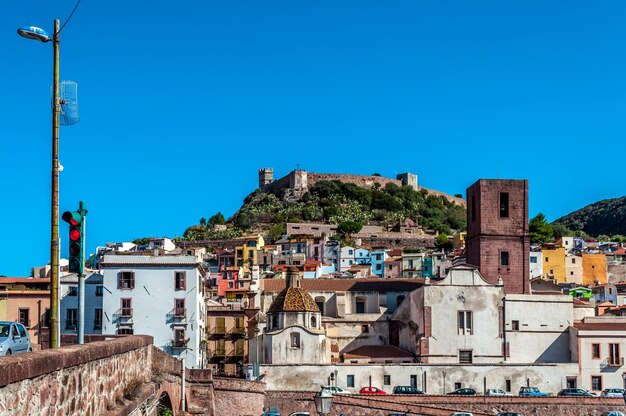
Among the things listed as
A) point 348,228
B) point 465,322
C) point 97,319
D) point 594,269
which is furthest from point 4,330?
point 348,228

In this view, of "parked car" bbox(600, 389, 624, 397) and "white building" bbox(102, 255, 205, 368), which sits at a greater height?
"white building" bbox(102, 255, 205, 368)

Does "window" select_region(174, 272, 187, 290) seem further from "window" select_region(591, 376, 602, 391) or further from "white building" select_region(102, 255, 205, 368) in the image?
→ "window" select_region(591, 376, 602, 391)

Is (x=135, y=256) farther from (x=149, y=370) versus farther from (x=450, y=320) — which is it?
(x=149, y=370)

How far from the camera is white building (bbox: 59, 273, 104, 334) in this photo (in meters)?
58.8

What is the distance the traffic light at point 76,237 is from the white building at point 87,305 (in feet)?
147

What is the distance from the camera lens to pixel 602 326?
6456cm

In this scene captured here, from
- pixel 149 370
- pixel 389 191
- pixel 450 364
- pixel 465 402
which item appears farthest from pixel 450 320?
pixel 389 191

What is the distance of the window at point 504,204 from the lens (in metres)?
70.4

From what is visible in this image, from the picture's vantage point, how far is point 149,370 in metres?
18.1

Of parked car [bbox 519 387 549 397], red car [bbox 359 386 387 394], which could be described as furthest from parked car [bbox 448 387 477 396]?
red car [bbox 359 386 387 394]

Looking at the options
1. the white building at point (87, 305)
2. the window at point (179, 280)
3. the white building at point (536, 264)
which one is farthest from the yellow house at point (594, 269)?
the white building at point (87, 305)

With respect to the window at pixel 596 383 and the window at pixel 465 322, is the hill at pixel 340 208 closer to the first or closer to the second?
the window at pixel 465 322

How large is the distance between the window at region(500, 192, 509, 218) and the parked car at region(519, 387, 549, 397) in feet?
47.3

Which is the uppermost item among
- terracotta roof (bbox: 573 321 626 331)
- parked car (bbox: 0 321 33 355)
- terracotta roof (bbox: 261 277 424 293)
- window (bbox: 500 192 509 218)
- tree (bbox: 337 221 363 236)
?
tree (bbox: 337 221 363 236)
